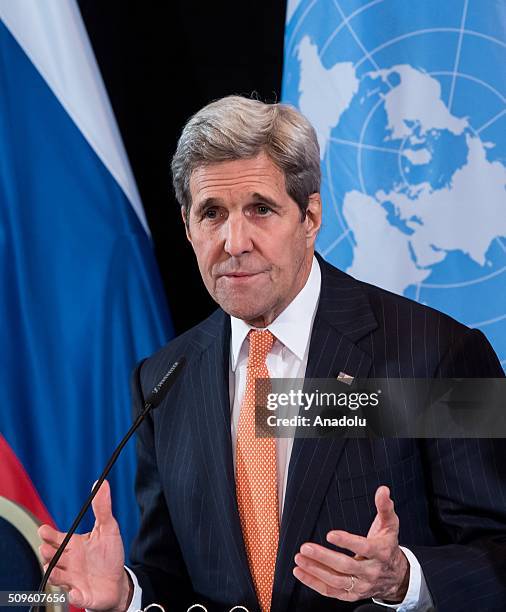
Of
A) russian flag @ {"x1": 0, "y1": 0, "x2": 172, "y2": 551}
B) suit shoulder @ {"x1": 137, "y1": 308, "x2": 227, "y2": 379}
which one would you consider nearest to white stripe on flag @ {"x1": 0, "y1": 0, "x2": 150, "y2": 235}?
russian flag @ {"x1": 0, "y1": 0, "x2": 172, "y2": 551}

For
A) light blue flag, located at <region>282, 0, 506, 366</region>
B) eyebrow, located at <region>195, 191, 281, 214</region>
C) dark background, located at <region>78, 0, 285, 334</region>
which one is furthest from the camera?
dark background, located at <region>78, 0, 285, 334</region>

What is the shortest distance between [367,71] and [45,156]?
99cm

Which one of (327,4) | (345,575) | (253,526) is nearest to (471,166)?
(327,4)

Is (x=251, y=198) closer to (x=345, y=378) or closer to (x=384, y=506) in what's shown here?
(x=345, y=378)

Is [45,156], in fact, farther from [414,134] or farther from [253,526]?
[253,526]

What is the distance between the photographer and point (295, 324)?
6.23 ft

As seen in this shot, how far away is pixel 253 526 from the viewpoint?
1.75 metres

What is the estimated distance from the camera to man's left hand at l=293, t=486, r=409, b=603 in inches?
52.4

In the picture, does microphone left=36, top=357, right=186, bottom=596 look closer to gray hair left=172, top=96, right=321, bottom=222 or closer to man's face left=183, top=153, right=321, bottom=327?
man's face left=183, top=153, right=321, bottom=327

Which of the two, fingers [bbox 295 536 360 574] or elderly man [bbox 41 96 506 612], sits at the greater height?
elderly man [bbox 41 96 506 612]

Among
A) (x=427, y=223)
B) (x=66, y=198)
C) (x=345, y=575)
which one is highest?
(x=66, y=198)

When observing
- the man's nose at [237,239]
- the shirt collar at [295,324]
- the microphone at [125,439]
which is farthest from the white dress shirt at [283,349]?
the microphone at [125,439]

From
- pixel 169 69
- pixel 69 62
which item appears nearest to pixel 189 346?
pixel 69 62

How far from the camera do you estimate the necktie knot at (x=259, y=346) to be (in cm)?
185
